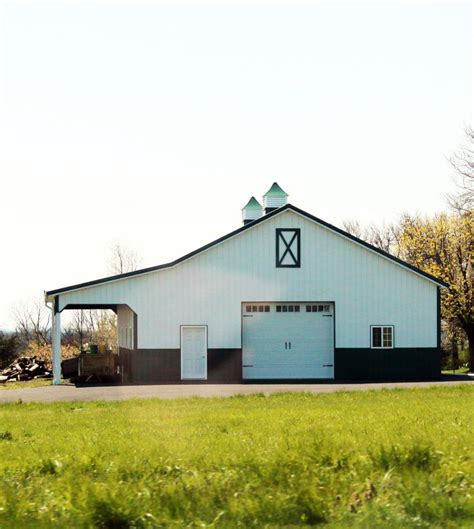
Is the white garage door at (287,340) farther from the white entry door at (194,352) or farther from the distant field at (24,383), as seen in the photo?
the distant field at (24,383)

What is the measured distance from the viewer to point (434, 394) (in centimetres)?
2283

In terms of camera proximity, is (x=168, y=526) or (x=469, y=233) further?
(x=469, y=233)

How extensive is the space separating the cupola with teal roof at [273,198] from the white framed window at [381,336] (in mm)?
7529

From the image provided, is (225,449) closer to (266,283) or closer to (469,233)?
(266,283)

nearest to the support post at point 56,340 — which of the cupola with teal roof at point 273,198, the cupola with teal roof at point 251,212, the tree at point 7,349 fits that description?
the cupola with teal roof at point 273,198

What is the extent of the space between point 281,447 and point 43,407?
1136cm

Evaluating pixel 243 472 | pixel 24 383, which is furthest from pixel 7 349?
pixel 243 472

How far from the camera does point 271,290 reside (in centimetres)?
3269

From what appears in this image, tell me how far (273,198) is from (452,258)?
14.7 metres

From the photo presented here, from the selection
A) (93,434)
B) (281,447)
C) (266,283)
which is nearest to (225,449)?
(281,447)

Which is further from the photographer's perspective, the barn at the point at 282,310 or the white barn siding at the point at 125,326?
the white barn siding at the point at 125,326

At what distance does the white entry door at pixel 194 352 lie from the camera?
107 feet

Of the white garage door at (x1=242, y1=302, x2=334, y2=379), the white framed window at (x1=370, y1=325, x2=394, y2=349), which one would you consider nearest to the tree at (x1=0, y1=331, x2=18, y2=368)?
the white garage door at (x1=242, y1=302, x2=334, y2=379)

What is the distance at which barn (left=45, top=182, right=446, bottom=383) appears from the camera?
32344 mm
